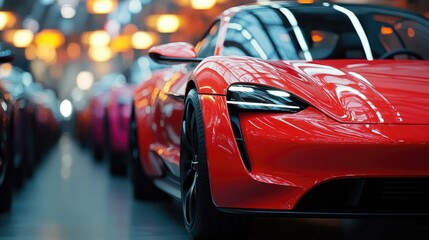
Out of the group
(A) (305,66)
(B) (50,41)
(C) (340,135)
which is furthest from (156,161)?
(B) (50,41)

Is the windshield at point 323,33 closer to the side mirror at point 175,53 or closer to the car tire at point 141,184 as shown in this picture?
the side mirror at point 175,53

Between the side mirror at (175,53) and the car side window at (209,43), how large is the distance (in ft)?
0.57

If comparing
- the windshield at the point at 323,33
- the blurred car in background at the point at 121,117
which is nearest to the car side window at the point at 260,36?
the windshield at the point at 323,33

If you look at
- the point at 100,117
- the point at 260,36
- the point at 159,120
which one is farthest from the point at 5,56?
the point at 100,117

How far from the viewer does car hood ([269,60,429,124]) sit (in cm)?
485

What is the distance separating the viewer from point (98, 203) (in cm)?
831

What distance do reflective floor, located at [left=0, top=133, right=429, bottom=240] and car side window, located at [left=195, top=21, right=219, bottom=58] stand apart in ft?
3.48

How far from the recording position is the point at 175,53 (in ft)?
21.1

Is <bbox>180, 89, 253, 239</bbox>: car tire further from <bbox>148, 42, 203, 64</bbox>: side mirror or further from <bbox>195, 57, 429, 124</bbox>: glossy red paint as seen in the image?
<bbox>148, 42, 203, 64</bbox>: side mirror

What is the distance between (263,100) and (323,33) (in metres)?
1.44

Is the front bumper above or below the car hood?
below

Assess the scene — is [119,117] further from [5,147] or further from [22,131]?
[5,147]

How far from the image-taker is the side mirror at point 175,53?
643cm

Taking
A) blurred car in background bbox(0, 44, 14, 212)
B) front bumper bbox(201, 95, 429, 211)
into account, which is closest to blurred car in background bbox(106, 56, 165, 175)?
blurred car in background bbox(0, 44, 14, 212)
